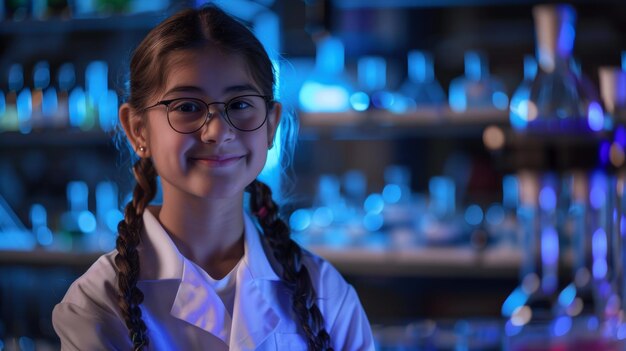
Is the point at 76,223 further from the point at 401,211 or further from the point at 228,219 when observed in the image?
the point at 228,219

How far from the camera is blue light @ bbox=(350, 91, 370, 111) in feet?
7.12

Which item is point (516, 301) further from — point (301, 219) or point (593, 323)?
point (301, 219)

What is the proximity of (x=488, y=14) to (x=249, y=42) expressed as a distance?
196 centimetres

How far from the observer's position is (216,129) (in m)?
0.65

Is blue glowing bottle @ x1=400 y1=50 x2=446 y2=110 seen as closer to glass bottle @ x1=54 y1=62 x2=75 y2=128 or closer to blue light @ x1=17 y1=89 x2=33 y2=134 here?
glass bottle @ x1=54 y1=62 x2=75 y2=128

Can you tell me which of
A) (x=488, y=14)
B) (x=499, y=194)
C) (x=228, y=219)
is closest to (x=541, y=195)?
(x=228, y=219)

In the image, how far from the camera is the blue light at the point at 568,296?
0.83 metres

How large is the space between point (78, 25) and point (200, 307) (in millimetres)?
2109

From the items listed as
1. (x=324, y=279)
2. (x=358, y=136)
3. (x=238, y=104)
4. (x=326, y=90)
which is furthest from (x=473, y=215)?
(x=238, y=104)

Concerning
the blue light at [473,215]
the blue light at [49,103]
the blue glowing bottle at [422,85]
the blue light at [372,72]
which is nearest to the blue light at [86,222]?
the blue light at [49,103]

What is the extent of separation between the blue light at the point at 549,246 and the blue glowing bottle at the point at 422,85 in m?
1.35

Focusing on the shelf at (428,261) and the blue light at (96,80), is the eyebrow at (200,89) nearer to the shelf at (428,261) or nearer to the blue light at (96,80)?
the shelf at (428,261)

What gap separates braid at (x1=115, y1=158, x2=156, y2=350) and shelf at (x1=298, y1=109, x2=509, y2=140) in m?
1.35

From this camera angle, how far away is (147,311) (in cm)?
67
